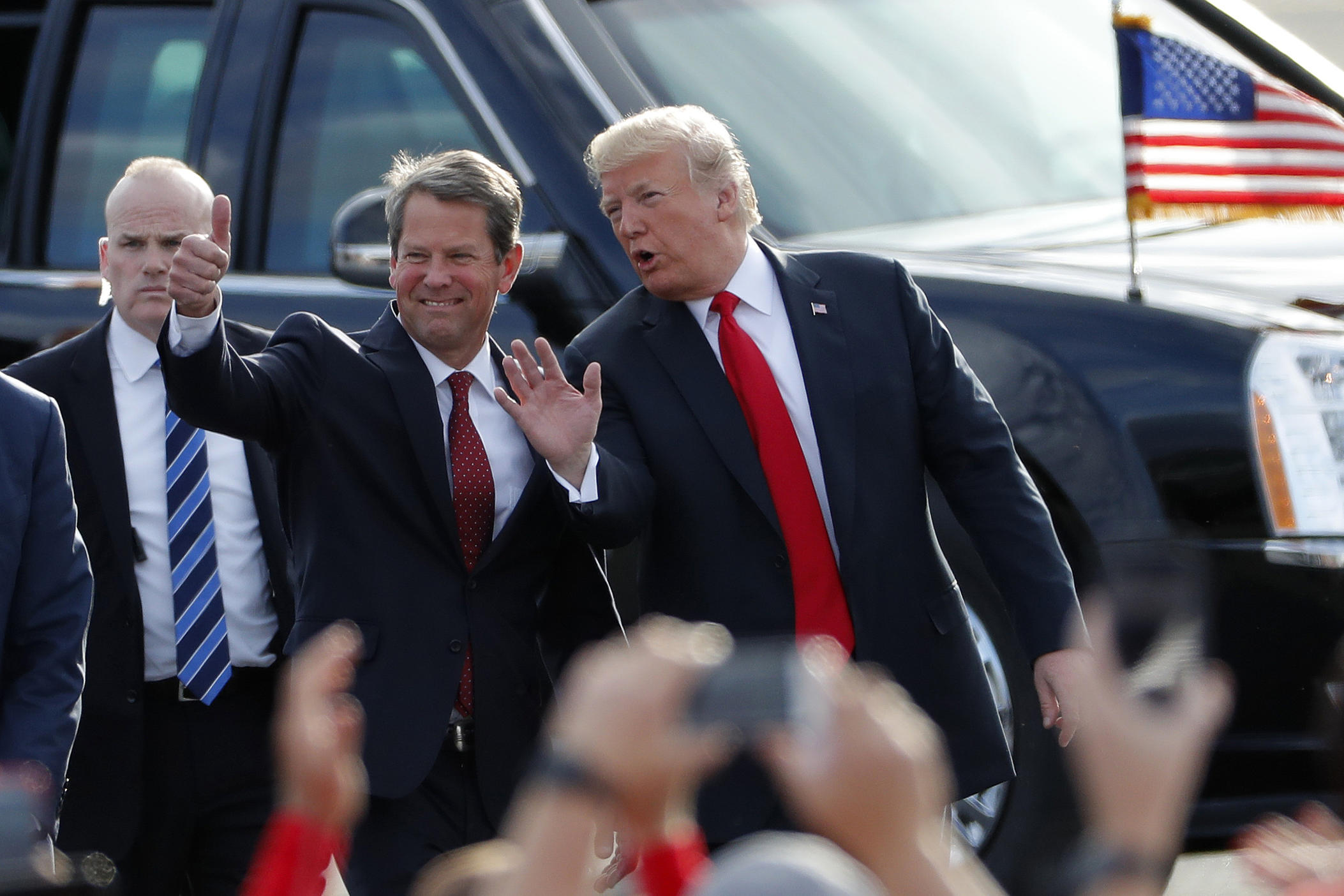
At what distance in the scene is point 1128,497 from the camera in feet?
12.6

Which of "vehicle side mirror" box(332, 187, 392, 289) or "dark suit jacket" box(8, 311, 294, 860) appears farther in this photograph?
"vehicle side mirror" box(332, 187, 392, 289)

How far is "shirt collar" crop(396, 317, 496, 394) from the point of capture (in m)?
3.42

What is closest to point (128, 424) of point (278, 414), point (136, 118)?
point (278, 414)

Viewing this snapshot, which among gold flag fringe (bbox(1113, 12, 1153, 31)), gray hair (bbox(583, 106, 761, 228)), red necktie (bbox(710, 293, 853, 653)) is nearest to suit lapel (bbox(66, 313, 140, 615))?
gray hair (bbox(583, 106, 761, 228))

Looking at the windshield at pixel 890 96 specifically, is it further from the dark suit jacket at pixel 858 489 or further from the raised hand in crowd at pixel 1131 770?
the raised hand in crowd at pixel 1131 770

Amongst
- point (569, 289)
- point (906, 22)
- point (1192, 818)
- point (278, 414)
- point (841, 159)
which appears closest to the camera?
point (278, 414)

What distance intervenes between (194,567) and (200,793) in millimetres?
427

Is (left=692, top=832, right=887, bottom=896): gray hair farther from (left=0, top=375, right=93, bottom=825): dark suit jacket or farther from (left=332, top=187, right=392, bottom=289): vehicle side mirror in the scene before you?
(left=332, top=187, right=392, bottom=289): vehicle side mirror

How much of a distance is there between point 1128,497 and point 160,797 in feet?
6.45

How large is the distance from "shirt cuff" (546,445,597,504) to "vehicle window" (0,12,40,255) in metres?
2.78

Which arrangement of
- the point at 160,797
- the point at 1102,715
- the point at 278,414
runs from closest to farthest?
the point at 1102,715 < the point at 278,414 < the point at 160,797

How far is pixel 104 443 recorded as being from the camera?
379cm

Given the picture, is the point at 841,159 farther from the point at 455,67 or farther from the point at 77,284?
the point at 77,284

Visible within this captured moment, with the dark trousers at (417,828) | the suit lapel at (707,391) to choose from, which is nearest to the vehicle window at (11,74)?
the suit lapel at (707,391)
